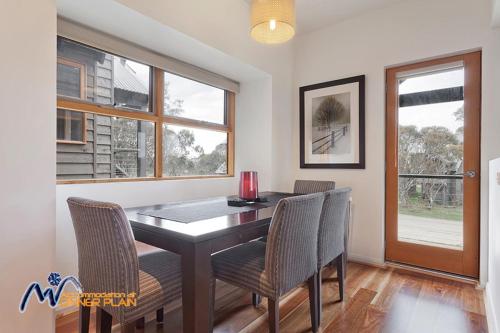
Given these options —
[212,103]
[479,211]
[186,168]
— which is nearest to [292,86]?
[212,103]

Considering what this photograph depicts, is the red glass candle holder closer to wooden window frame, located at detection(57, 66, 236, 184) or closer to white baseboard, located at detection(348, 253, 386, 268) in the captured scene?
wooden window frame, located at detection(57, 66, 236, 184)

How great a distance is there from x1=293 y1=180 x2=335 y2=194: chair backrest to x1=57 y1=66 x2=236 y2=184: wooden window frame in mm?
932

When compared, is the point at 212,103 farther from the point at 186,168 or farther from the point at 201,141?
the point at 186,168

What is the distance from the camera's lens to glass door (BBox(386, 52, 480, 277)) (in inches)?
96.0

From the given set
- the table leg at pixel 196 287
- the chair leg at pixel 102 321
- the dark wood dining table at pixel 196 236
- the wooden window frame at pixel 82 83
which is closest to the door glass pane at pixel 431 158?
the dark wood dining table at pixel 196 236

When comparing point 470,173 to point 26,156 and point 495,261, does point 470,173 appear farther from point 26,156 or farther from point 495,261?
point 26,156

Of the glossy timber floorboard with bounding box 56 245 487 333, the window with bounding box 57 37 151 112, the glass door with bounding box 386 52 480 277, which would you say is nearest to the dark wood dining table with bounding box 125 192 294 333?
the glossy timber floorboard with bounding box 56 245 487 333

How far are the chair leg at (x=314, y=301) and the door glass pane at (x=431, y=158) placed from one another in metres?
1.60

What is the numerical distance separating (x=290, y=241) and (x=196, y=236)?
519mm

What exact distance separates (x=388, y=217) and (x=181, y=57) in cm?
262

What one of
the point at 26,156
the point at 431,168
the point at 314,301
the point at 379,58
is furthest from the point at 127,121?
the point at 431,168

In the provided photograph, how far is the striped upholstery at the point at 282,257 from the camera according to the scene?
1394 mm

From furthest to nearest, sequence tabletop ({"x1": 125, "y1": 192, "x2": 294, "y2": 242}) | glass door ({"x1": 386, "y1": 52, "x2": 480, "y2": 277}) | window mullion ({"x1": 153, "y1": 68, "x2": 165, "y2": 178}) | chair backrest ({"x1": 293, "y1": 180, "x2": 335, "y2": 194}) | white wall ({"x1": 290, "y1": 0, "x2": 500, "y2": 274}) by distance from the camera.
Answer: chair backrest ({"x1": 293, "y1": 180, "x2": 335, "y2": 194})
window mullion ({"x1": 153, "y1": 68, "x2": 165, "y2": 178})
glass door ({"x1": 386, "y1": 52, "x2": 480, "y2": 277})
white wall ({"x1": 290, "y1": 0, "x2": 500, "y2": 274})
tabletop ({"x1": 125, "y1": 192, "x2": 294, "y2": 242})

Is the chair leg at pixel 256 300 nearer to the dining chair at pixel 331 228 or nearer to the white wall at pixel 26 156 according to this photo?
the dining chair at pixel 331 228
